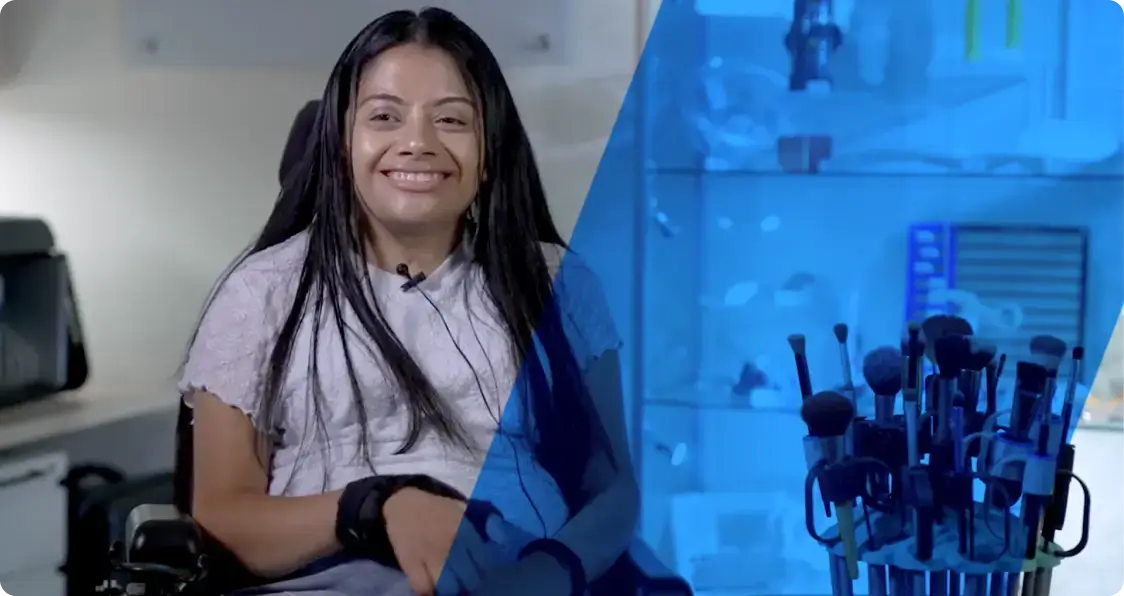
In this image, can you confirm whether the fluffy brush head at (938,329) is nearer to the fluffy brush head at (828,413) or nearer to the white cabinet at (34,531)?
the fluffy brush head at (828,413)

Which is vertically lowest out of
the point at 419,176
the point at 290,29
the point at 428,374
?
the point at 428,374

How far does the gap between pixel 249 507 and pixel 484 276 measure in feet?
1.22

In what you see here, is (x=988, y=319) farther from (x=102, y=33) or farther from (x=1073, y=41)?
(x=102, y=33)

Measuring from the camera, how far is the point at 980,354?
3.71 feet

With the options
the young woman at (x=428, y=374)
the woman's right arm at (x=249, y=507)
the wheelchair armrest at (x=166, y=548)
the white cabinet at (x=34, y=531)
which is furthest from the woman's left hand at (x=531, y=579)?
the white cabinet at (x=34, y=531)

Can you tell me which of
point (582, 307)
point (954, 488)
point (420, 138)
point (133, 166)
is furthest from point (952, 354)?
point (133, 166)

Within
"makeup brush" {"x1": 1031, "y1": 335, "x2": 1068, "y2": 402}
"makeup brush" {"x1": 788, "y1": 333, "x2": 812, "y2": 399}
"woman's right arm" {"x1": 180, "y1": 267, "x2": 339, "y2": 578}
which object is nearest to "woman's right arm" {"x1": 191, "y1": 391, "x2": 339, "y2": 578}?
"woman's right arm" {"x1": 180, "y1": 267, "x2": 339, "y2": 578}

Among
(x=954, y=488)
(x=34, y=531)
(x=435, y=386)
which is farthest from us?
(x=34, y=531)

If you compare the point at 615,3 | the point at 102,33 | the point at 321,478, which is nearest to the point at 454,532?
the point at 321,478

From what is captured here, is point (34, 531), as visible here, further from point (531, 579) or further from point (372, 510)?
point (531, 579)

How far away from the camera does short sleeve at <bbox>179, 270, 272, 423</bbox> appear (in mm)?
1222

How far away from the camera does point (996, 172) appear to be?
113 cm

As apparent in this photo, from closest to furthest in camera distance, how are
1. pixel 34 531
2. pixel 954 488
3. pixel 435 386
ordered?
pixel 954 488 < pixel 435 386 < pixel 34 531

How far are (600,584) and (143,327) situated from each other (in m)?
0.65
